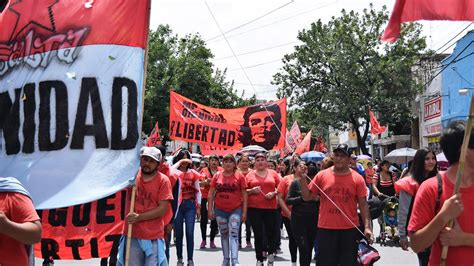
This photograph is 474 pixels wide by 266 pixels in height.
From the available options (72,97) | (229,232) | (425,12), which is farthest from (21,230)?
(229,232)

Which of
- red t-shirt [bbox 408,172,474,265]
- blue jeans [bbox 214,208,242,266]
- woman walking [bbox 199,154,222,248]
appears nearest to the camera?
red t-shirt [bbox 408,172,474,265]

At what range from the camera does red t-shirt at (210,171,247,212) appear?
10.5m

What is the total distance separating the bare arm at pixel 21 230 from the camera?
4.23 metres

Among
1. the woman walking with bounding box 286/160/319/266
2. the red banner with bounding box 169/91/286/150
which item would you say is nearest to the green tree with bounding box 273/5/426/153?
the red banner with bounding box 169/91/286/150

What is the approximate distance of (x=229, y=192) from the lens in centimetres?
1060

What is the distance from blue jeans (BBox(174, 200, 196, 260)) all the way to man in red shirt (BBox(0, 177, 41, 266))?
20.6ft

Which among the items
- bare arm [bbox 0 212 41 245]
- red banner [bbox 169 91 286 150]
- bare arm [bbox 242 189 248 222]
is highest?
red banner [bbox 169 91 286 150]

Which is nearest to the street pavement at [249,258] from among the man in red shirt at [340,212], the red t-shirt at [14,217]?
the man in red shirt at [340,212]

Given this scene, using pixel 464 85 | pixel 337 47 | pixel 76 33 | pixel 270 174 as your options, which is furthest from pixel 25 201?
pixel 337 47

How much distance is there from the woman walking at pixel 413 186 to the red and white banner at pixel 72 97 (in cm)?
292

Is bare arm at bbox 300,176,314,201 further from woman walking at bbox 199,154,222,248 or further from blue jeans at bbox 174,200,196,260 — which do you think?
woman walking at bbox 199,154,222,248

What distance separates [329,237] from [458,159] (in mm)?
3831

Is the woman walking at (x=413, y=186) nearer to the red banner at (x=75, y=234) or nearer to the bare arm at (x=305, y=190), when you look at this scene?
the bare arm at (x=305, y=190)

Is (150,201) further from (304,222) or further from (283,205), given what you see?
(283,205)
